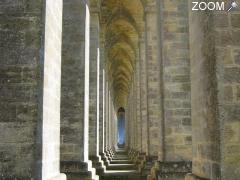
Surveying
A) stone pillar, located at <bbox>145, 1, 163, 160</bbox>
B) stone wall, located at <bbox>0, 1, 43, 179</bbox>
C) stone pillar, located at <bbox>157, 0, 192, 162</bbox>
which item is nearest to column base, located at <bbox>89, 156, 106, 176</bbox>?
stone pillar, located at <bbox>145, 1, 163, 160</bbox>

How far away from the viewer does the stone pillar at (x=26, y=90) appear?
17.1 feet

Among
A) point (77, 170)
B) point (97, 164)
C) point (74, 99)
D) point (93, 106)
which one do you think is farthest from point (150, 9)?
point (77, 170)

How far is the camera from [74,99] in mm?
9852

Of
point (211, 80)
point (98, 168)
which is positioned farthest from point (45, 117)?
point (98, 168)

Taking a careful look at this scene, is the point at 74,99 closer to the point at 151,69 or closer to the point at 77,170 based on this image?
the point at 77,170

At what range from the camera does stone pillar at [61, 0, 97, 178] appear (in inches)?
382

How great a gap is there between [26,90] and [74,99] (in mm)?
4489

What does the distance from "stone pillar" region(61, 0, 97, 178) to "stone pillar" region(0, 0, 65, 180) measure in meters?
3.90

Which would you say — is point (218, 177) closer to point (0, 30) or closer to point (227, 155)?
point (227, 155)

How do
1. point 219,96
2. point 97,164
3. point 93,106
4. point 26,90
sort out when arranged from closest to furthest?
point 219,96, point 26,90, point 93,106, point 97,164

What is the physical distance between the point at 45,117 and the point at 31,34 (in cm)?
122

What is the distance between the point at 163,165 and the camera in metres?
10.0

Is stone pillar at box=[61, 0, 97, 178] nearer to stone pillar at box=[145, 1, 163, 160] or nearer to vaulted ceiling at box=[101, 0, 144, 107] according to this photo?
stone pillar at box=[145, 1, 163, 160]

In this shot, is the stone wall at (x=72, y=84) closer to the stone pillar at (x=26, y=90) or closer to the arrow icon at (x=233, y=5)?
the stone pillar at (x=26, y=90)
